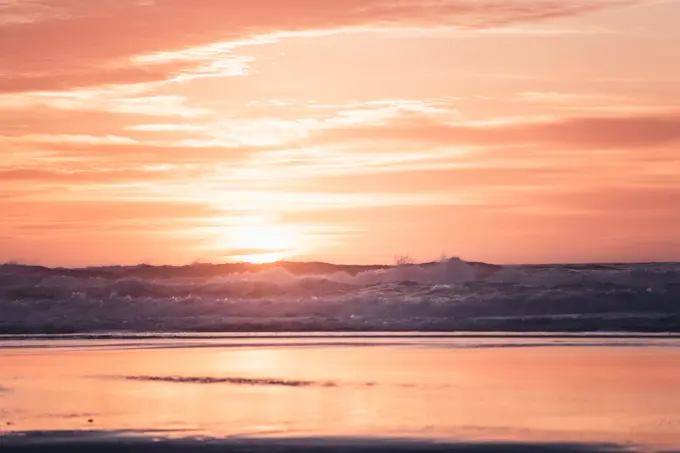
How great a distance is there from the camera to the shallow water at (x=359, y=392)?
1484 cm

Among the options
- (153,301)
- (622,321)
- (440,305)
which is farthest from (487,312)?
(153,301)

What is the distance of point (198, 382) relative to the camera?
20375 millimetres

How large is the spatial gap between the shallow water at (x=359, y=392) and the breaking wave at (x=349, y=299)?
855cm

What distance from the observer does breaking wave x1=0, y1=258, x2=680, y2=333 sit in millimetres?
38000

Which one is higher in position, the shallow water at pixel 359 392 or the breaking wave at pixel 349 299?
the breaking wave at pixel 349 299

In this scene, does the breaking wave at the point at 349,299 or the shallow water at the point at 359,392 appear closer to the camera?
the shallow water at the point at 359,392

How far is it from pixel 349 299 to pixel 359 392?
24.8 meters

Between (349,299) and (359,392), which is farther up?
(349,299)

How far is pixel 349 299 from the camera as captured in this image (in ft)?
142

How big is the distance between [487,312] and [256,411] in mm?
24272

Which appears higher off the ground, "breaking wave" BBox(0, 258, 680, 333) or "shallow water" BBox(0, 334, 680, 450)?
"breaking wave" BBox(0, 258, 680, 333)

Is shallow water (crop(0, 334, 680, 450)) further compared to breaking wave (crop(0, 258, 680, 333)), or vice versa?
breaking wave (crop(0, 258, 680, 333))

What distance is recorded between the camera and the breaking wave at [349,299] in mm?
38000

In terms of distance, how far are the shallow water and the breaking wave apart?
8.55 meters
